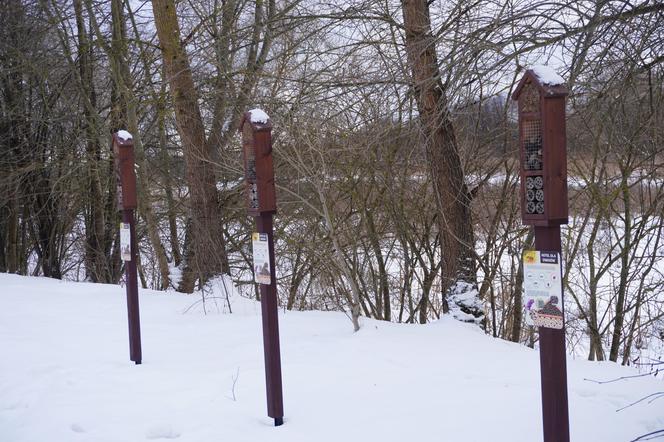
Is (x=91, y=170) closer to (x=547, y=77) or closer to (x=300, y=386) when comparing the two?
(x=300, y=386)

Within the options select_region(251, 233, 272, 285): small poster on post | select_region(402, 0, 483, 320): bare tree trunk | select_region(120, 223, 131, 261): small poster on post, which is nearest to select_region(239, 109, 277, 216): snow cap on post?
select_region(251, 233, 272, 285): small poster on post

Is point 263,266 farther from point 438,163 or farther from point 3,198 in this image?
point 3,198

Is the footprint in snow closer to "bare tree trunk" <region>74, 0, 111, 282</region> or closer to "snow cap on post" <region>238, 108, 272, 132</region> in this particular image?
"snow cap on post" <region>238, 108, 272, 132</region>

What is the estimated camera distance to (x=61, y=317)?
26.8 feet

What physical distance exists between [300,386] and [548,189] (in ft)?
9.16

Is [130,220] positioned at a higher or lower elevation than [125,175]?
lower

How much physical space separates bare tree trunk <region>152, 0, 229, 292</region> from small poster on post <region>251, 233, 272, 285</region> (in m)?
5.51

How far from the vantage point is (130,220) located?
618 cm

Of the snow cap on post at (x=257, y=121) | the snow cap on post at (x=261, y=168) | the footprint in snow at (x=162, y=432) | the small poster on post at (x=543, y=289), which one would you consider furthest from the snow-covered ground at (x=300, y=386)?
the snow cap on post at (x=257, y=121)

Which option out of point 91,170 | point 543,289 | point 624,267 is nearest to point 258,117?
point 543,289

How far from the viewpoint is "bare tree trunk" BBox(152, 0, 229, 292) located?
10.1m

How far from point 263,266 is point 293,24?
16.0ft

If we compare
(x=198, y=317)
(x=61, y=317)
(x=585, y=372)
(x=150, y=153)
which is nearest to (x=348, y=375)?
(x=585, y=372)

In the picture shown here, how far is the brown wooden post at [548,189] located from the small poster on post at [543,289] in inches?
1.1
